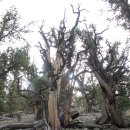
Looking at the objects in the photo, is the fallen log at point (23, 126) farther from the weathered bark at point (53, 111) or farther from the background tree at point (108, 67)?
the background tree at point (108, 67)

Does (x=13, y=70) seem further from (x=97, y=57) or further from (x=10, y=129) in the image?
(x=97, y=57)

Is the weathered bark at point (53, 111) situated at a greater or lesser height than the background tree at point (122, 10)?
lesser

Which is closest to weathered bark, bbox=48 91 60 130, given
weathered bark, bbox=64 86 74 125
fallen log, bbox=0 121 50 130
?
fallen log, bbox=0 121 50 130

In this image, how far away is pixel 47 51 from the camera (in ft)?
64.3

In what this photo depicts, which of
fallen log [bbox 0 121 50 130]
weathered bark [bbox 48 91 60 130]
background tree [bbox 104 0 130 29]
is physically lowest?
fallen log [bbox 0 121 50 130]

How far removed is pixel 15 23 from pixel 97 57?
667cm

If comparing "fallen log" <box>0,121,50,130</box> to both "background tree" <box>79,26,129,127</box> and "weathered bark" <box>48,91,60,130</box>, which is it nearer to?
"weathered bark" <box>48,91,60,130</box>

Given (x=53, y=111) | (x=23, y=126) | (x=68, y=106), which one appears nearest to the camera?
(x=53, y=111)

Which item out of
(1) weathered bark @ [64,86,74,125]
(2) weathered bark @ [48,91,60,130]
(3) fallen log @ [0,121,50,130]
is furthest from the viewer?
(1) weathered bark @ [64,86,74,125]

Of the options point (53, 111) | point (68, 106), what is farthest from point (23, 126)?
point (68, 106)

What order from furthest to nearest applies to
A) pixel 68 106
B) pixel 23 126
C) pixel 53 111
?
pixel 68 106
pixel 23 126
pixel 53 111

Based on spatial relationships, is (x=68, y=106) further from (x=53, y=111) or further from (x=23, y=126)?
(x=53, y=111)

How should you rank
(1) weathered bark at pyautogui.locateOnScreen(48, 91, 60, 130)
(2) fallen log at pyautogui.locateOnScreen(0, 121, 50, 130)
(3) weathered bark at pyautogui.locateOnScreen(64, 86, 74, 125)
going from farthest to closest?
(3) weathered bark at pyautogui.locateOnScreen(64, 86, 74, 125), (2) fallen log at pyautogui.locateOnScreen(0, 121, 50, 130), (1) weathered bark at pyautogui.locateOnScreen(48, 91, 60, 130)

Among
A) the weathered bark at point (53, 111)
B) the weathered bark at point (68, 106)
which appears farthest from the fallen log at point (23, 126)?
the weathered bark at point (68, 106)
